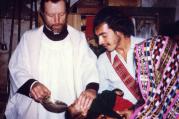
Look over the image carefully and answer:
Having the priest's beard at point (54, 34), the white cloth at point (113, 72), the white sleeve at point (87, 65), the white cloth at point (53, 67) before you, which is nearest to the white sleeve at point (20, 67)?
the white cloth at point (53, 67)

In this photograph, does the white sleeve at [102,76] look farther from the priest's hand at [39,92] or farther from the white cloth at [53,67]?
the priest's hand at [39,92]

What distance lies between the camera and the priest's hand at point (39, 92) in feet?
4.65

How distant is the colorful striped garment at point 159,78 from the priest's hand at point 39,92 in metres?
0.42

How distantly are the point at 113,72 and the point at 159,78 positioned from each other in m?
0.30

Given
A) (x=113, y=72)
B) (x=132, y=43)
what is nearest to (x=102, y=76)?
(x=113, y=72)

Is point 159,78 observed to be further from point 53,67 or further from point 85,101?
point 53,67

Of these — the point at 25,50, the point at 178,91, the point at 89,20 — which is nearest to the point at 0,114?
the point at 25,50

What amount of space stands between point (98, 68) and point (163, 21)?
50cm

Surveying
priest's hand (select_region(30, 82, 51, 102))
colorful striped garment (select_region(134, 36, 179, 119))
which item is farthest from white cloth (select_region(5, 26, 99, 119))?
colorful striped garment (select_region(134, 36, 179, 119))

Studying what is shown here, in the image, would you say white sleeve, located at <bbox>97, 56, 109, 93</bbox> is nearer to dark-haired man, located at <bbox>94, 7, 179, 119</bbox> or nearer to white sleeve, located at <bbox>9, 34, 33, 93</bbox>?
dark-haired man, located at <bbox>94, 7, 179, 119</bbox>

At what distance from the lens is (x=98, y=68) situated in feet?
5.21

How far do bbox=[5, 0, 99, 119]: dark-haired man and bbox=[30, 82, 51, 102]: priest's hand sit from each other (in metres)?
0.08

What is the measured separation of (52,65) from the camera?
1.57m

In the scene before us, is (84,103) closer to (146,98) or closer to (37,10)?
(146,98)
